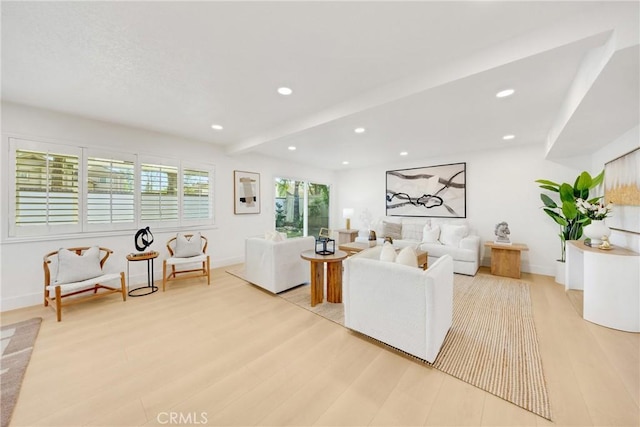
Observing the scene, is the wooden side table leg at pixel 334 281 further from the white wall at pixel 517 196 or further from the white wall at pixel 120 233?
the white wall at pixel 517 196

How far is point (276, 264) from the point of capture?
10.7 feet

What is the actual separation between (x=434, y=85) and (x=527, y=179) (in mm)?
3759

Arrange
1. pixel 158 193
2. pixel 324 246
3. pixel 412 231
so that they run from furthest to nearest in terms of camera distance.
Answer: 1. pixel 412 231
2. pixel 158 193
3. pixel 324 246

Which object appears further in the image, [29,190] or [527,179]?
[527,179]

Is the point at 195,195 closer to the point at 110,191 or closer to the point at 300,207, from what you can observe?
the point at 110,191

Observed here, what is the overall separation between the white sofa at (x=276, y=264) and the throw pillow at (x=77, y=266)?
6.12 ft

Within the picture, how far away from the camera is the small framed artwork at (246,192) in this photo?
16.3 ft

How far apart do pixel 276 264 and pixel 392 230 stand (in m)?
3.19

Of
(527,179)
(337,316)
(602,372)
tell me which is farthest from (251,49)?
(527,179)

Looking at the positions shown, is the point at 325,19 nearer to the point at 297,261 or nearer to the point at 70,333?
the point at 297,261

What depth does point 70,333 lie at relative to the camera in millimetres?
2297

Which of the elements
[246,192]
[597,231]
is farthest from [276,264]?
[597,231]

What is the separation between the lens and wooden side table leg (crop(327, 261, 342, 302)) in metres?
3.00

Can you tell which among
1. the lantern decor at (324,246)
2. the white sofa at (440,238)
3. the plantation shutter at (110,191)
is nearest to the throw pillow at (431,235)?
the white sofa at (440,238)
